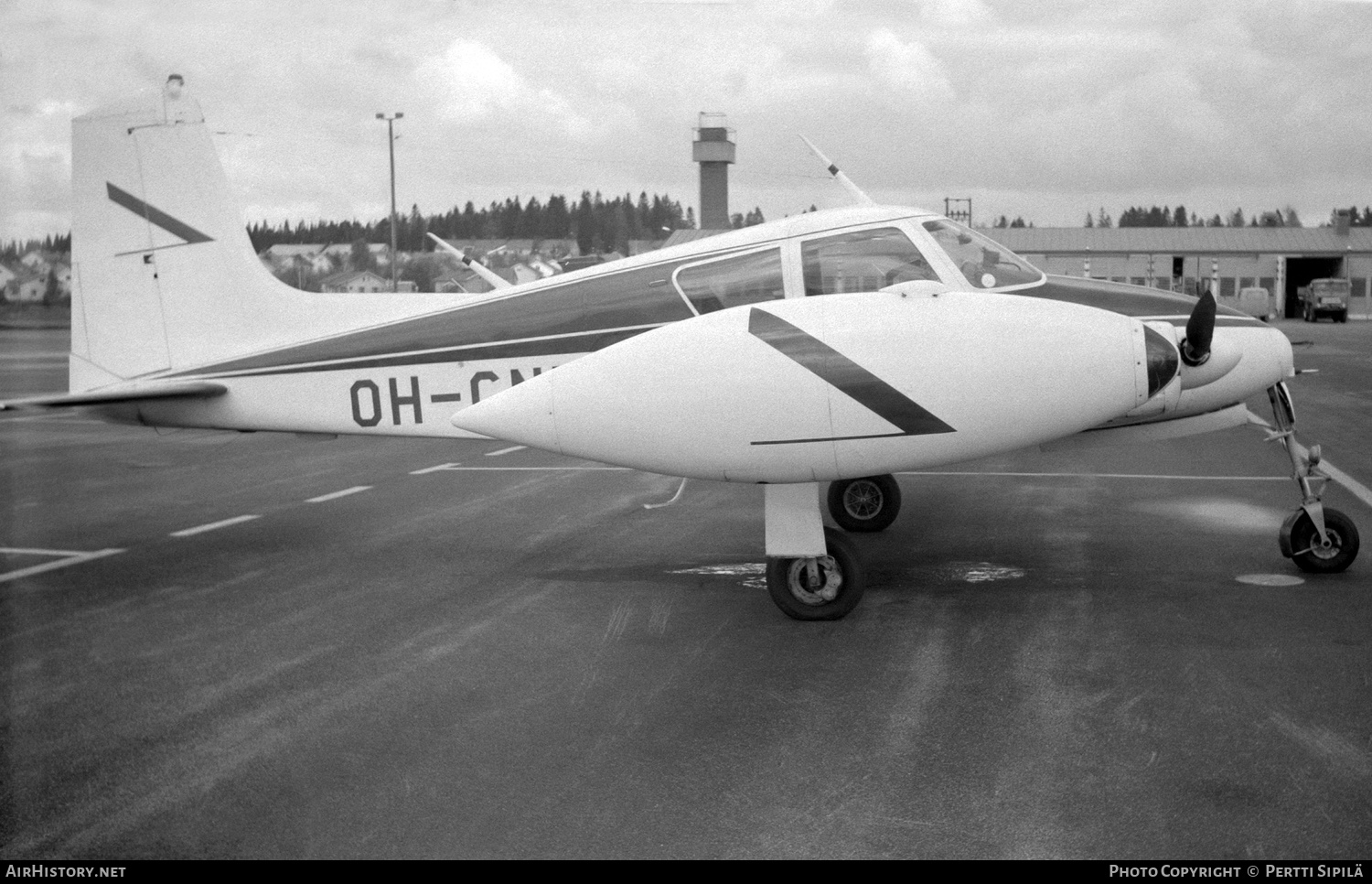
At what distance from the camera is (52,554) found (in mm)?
8672

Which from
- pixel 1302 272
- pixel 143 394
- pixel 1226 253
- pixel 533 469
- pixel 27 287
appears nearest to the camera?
pixel 143 394

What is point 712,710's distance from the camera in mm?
5125

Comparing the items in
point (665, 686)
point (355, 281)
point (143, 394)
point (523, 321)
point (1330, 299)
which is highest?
point (355, 281)

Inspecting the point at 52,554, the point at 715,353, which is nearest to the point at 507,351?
the point at 715,353

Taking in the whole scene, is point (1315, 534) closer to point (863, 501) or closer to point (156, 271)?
point (863, 501)

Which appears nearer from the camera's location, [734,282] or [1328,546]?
[1328,546]

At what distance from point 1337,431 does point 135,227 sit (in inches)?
574

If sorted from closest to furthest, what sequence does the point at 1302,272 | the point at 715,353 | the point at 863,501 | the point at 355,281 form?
the point at 715,353 → the point at 863,501 → the point at 355,281 → the point at 1302,272

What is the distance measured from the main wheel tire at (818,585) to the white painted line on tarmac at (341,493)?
5.81 m

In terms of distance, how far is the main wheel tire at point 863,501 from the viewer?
9.30 metres

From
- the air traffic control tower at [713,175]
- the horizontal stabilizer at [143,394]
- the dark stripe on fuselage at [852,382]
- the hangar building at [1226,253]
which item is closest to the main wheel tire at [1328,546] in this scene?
the dark stripe on fuselage at [852,382]

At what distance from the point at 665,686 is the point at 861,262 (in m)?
3.33

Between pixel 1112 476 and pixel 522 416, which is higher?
pixel 522 416

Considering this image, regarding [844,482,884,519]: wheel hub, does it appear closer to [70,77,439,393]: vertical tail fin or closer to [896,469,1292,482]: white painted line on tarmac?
[896,469,1292,482]: white painted line on tarmac
